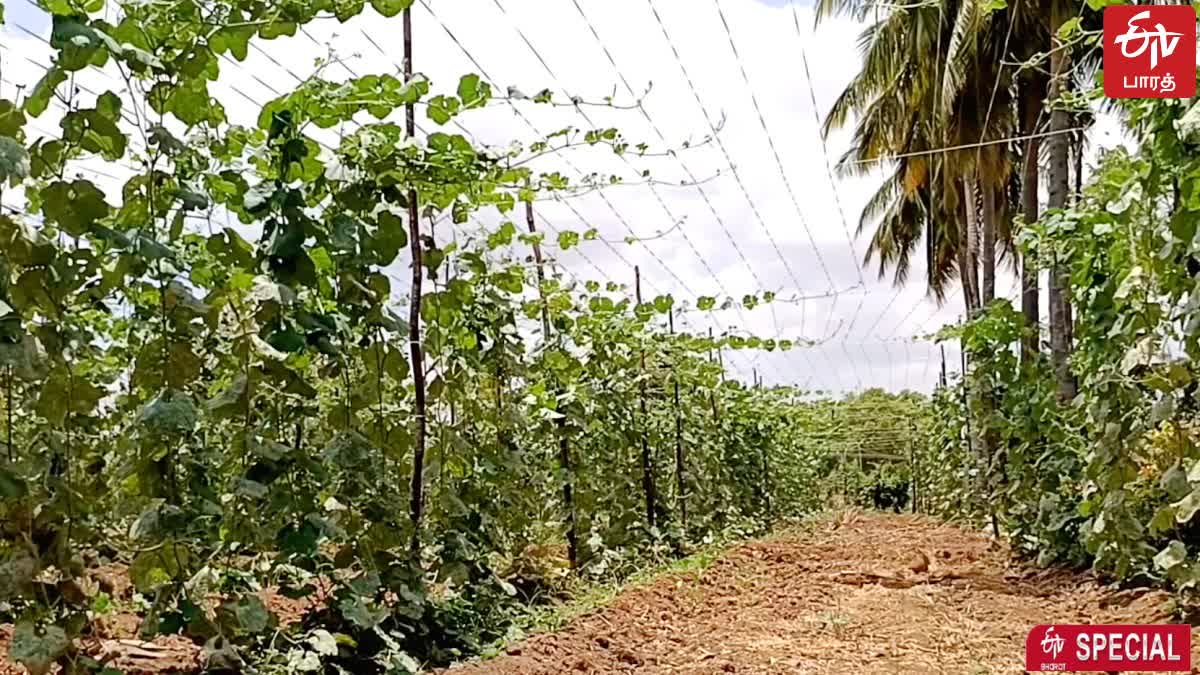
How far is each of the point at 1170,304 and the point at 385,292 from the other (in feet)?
6.87

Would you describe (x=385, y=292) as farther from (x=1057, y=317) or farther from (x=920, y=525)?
(x=920, y=525)

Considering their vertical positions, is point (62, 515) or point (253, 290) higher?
point (253, 290)

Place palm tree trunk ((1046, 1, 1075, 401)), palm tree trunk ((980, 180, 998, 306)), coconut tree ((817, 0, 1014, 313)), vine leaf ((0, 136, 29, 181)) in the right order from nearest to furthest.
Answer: vine leaf ((0, 136, 29, 181))
palm tree trunk ((1046, 1, 1075, 401))
coconut tree ((817, 0, 1014, 313))
palm tree trunk ((980, 180, 998, 306))

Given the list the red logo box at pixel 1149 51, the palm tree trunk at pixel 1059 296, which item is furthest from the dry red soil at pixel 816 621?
the red logo box at pixel 1149 51

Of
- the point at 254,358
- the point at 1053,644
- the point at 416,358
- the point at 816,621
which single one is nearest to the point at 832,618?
the point at 816,621

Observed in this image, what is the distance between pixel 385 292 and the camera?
2734mm

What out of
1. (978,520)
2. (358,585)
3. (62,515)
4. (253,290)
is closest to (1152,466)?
(358,585)

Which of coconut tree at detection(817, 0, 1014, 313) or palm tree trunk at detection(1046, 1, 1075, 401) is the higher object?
coconut tree at detection(817, 0, 1014, 313)

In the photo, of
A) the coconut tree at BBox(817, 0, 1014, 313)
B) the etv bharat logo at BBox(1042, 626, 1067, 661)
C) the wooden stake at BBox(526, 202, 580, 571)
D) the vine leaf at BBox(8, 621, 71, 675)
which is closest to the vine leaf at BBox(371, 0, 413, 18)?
the vine leaf at BBox(8, 621, 71, 675)

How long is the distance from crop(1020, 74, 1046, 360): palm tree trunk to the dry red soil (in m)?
1.50

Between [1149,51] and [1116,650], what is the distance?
200 cm

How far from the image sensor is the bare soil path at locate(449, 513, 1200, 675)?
13.1 ft

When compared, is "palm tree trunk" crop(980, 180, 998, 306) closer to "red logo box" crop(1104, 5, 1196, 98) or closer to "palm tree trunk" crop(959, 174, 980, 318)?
"palm tree trunk" crop(959, 174, 980, 318)

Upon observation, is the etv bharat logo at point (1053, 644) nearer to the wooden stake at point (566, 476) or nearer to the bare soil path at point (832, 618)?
the bare soil path at point (832, 618)
